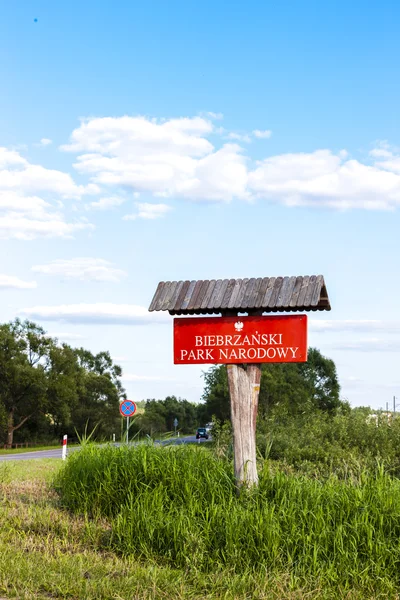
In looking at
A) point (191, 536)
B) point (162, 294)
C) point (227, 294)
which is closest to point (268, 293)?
point (227, 294)

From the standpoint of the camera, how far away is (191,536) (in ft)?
26.2

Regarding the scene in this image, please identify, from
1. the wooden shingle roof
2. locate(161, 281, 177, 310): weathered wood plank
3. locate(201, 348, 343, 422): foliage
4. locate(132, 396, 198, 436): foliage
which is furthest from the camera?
locate(132, 396, 198, 436): foliage

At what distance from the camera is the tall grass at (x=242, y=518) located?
7.52 metres

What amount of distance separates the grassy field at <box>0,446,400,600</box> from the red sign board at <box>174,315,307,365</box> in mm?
1509

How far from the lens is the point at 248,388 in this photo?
9938mm

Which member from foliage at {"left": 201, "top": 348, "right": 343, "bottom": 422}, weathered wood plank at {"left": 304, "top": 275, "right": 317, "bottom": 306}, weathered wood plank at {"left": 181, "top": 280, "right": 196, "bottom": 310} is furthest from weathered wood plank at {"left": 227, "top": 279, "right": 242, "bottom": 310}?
foliage at {"left": 201, "top": 348, "right": 343, "bottom": 422}

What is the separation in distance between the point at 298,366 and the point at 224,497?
5782cm

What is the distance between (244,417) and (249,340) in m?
1.10

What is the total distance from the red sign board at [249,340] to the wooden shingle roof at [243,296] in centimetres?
17

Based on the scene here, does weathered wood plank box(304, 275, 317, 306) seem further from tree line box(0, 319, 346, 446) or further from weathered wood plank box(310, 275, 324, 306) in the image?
tree line box(0, 319, 346, 446)

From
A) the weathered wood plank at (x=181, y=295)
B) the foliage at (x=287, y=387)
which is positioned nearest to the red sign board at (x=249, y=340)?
the weathered wood plank at (x=181, y=295)

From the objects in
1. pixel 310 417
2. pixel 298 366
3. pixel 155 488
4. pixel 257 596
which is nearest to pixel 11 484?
pixel 155 488

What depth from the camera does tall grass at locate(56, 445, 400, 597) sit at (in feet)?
24.7

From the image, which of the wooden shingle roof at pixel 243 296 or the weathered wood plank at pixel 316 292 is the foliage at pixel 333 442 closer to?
the wooden shingle roof at pixel 243 296
